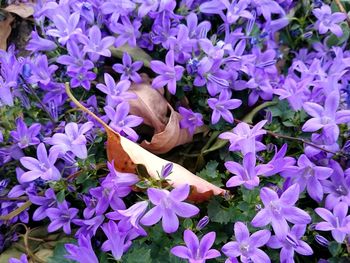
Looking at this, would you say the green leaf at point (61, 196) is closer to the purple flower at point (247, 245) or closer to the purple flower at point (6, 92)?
the purple flower at point (6, 92)

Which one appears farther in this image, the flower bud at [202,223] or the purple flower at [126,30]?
the purple flower at [126,30]

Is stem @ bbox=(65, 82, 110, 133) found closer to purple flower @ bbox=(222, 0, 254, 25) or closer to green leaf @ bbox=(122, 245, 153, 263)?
green leaf @ bbox=(122, 245, 153, 263)

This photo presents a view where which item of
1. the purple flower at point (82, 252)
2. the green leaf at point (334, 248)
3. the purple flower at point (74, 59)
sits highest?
the purple flower at point (74, 59)

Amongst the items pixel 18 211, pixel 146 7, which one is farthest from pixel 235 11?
pixel 18 211

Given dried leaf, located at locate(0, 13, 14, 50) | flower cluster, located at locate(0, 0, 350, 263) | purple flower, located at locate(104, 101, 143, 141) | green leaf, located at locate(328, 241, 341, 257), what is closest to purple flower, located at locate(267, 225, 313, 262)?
flower cluster, located at locate(0, 0, 350, 263)

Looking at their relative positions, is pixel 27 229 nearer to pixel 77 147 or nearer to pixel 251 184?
pixel 77 147

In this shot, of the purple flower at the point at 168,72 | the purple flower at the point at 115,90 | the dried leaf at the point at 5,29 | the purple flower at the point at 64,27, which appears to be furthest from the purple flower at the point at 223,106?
the dried leaf at the point at 5,29
